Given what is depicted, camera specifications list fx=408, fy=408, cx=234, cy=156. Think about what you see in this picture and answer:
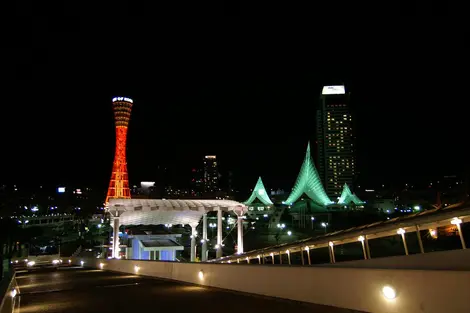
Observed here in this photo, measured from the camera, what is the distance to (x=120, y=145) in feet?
213

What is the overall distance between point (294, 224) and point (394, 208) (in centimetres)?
4002

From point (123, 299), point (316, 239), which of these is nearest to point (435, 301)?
point (123, 299)

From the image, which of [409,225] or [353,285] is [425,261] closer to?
[409,225]

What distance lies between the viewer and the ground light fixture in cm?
580

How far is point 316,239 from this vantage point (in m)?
14.2

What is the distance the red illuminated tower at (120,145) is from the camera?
64.4 metres

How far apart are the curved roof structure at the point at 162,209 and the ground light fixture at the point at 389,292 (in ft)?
84.4

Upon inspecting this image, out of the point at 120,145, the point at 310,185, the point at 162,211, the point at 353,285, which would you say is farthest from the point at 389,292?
the point at 310,185

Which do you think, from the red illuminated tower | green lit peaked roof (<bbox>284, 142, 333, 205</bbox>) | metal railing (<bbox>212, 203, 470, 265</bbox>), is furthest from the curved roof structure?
green lit peaked roof (<bbox>284, 142, 333, 205</bbox>)

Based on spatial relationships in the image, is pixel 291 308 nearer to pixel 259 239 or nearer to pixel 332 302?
pixel 332 302

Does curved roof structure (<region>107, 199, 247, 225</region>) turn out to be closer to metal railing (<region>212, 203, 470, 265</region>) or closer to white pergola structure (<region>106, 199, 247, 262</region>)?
white pergola structure (<region>106, 199, 247, 262</region>)

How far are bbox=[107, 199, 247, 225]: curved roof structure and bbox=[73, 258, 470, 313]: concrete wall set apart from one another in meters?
20.0

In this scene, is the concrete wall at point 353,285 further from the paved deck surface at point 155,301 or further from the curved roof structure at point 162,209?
the curved roof structure at point 162,209

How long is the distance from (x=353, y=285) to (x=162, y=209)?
26410 millimetres
